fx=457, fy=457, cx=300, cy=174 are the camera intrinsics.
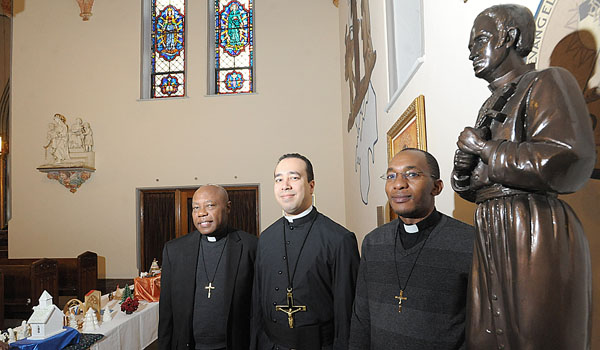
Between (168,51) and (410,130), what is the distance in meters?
10.1

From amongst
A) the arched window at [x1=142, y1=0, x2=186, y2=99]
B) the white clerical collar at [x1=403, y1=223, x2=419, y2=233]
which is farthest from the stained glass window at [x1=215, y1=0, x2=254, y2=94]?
the white clerical collar at [x1=403, y1=223, x2=419, y2=233]

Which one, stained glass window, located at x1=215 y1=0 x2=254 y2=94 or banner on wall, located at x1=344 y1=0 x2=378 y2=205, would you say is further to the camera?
stained glass window, located at x1=215 y1=0 x2=254 y2=94

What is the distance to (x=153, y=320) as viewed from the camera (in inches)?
199

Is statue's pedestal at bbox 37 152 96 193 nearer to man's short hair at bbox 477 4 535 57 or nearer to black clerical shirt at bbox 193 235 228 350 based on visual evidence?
black clerical shirt at bbox 193 235 228 350

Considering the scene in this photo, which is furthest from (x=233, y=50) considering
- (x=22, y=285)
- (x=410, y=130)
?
(x=410, y=130)

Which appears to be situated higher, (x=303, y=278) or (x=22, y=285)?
(x=303, y=278)

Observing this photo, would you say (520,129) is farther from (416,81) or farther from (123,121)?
(123,121)

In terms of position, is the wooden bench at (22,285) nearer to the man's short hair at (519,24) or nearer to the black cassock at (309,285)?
the black cassock at (309,285)

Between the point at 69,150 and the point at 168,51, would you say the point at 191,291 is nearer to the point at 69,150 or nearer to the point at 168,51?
the point at 69,150

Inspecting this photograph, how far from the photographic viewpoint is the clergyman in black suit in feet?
9.80

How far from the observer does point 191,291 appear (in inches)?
122

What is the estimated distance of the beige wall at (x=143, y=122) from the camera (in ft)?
37.3

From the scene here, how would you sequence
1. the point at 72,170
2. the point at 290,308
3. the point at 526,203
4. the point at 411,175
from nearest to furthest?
the point at 526,203 < the point at 411,175 < the point at 290,308 < the point at 72,170

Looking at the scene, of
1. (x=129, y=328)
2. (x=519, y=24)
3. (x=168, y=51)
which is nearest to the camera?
(x=519, y=24)
